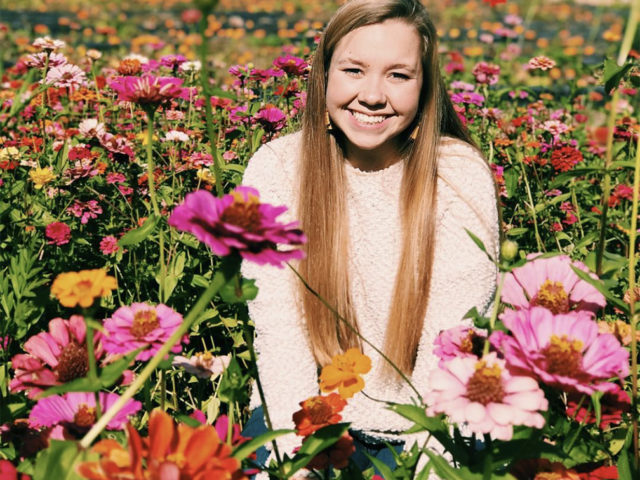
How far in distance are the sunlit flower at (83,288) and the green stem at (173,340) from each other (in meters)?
0.09

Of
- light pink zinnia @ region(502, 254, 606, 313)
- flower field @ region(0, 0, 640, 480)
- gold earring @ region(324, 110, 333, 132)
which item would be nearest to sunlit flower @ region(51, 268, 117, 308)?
flower field @ region(0, 0, 640, 480)

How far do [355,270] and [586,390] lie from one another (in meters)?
1.06

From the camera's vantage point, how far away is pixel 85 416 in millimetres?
845

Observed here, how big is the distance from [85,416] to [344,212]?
985 millimetres

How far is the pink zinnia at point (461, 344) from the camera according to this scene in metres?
0.86

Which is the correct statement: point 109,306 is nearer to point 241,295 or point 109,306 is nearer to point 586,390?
point 241,295

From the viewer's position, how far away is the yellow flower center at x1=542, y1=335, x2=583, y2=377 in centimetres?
72

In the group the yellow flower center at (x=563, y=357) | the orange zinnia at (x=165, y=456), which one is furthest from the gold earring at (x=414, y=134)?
the orange zinnia at (x=165, y=456)

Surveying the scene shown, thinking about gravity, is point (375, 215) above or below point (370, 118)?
below

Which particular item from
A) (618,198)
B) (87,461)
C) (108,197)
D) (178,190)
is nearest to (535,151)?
(618,198)

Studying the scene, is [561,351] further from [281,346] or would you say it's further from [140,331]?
[281,346]

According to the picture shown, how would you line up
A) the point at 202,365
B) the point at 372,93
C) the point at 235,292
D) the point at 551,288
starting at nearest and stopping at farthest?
the point at 235,292
the point at 551,288
the point at 202,365
the point at 372,93

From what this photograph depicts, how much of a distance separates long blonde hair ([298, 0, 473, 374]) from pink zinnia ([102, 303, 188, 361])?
0.82 m

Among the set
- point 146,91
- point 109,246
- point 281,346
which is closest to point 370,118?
point 281,346
